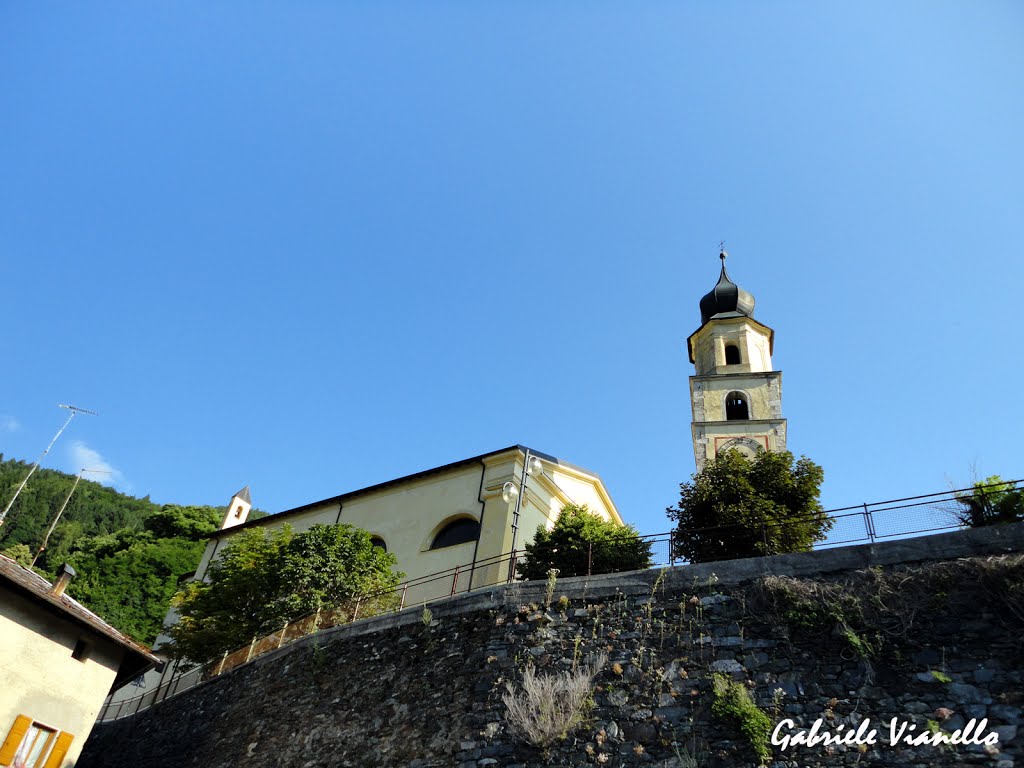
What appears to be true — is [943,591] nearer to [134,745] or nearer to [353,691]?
[353,691]

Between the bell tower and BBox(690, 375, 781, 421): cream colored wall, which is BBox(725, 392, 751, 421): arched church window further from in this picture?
the bell tower

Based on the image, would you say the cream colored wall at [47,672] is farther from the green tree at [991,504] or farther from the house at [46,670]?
the green tree at [991,504]

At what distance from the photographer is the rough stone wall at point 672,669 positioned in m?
8.91

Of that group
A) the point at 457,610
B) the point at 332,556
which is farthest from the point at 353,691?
the point at 332,556

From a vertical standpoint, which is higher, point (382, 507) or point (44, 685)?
point (382, 507)

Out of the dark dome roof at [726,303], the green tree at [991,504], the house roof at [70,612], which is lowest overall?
the house roof at [70,612]

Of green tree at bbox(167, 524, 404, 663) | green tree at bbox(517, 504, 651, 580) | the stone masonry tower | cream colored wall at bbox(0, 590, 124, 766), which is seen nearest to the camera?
cream colored wall at bbox(0, 590, 124, 766)

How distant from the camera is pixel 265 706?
14.0 meters

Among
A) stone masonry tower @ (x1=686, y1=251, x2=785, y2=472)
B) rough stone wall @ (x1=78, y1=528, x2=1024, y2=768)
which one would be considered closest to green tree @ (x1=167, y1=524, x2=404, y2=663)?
rough stone wall @ (x1=78, y1=528, x2=1024, y2=768)

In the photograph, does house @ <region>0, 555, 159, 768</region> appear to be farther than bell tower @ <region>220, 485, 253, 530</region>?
No

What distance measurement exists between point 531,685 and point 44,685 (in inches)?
395

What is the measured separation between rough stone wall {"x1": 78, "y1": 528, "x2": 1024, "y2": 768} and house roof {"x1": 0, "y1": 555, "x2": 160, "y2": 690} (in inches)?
131

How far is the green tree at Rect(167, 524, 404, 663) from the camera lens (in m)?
17.3

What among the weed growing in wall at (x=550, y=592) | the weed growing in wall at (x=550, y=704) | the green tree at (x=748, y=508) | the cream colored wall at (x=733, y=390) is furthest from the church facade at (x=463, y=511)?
the weed growing in wall at (x=550, y=704)
